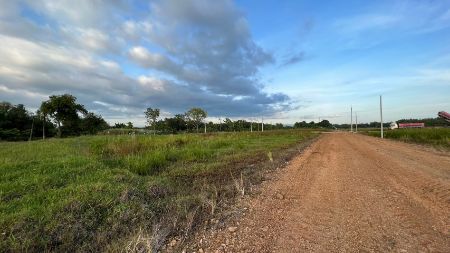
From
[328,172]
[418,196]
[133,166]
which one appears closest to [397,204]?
[418,196]

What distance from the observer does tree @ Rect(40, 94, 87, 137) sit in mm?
49031

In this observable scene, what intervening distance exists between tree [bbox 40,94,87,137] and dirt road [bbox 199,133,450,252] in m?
49.6

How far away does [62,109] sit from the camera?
5041cm

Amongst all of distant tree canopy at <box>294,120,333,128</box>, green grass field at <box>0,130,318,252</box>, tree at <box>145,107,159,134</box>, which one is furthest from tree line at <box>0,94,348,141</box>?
distant tree canopy at <box>294,120,333,128</box>

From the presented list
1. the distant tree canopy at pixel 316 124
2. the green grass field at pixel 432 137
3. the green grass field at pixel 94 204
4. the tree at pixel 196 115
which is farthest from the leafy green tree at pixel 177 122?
the green grass field at pixel 94 204

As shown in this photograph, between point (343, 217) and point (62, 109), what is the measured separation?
176ft

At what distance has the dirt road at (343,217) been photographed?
3.89 meters

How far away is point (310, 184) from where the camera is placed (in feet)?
24.7

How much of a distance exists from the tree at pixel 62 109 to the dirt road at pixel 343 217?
49.6 metres

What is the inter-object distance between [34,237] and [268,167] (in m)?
7.71

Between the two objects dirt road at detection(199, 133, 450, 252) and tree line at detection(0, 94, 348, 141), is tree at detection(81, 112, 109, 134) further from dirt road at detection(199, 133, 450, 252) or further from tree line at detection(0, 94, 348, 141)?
dirt road at detection(199, 133, 450, 252)

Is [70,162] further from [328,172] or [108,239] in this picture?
[328,172]

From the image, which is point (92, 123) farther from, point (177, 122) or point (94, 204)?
point (94, 204)

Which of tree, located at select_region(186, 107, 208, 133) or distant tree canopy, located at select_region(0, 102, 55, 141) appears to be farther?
tree, located at select_region(186, 107, 208, 133)
